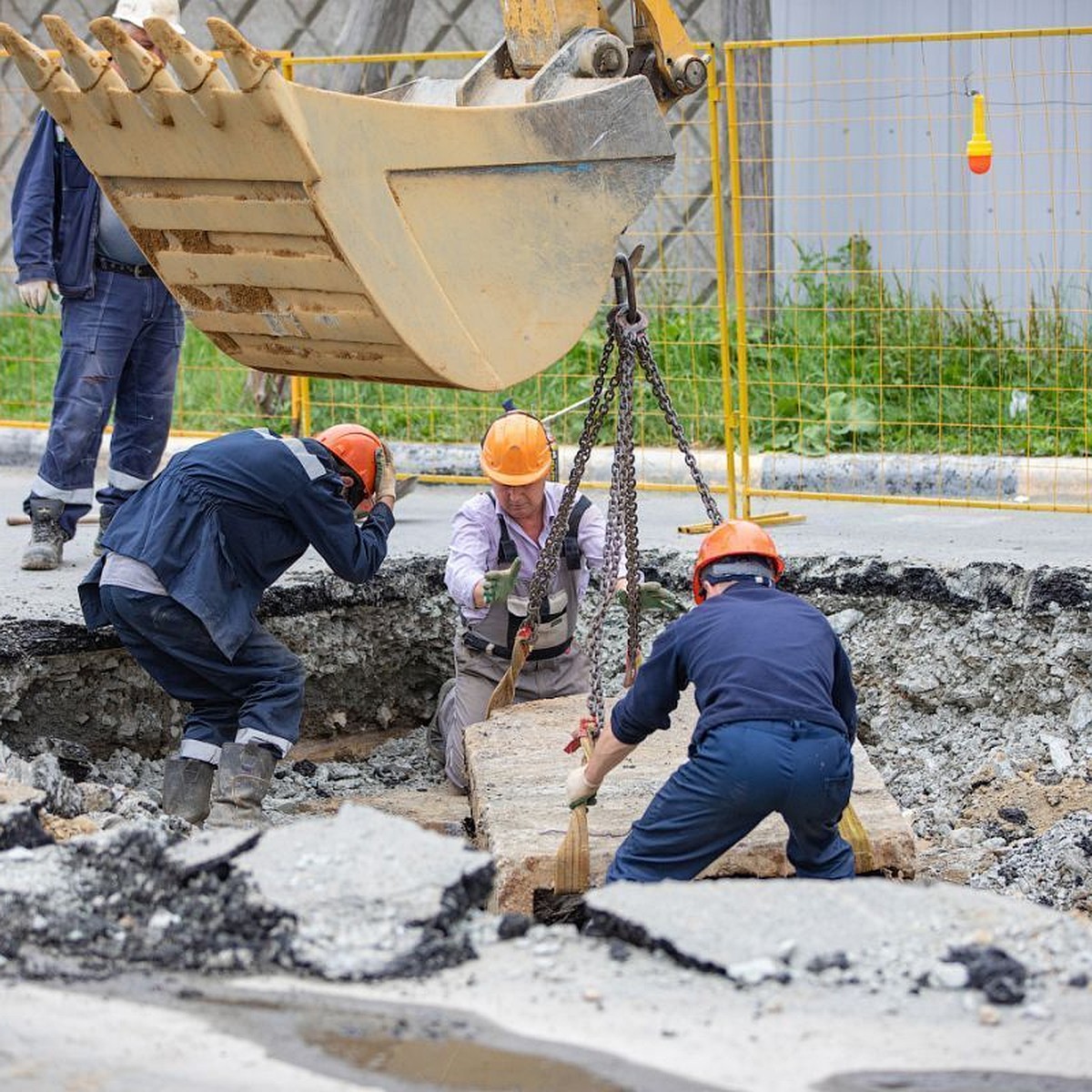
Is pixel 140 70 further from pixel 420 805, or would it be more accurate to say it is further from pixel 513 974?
pixel 420 805

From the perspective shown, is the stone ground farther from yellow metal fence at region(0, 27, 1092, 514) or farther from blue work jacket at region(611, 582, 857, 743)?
yellow metal fence at region(0, 27, 1092, 514)

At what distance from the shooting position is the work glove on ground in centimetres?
581

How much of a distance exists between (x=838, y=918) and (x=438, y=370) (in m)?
1.61

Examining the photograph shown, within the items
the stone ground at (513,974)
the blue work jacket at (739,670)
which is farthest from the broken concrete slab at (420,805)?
the blue work jacket at (739,670)

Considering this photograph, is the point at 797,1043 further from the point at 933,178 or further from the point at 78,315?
the point at 933,178

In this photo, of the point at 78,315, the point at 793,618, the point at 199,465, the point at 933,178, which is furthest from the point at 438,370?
the point at 933,178

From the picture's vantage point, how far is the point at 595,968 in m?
3.50

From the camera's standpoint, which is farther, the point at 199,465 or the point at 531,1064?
the point at 199,465

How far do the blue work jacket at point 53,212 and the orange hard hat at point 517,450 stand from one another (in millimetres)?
1845

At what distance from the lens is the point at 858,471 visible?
8.73 metres

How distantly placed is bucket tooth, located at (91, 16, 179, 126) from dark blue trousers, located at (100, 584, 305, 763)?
78.6 inches

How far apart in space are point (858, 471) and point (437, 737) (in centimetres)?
287

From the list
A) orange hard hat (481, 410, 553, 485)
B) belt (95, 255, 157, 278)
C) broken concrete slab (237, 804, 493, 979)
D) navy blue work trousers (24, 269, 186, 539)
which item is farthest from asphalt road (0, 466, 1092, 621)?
broken concrete slab (237, 804, 493, 979)

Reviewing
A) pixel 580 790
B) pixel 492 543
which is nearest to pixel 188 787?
pixel 492 543
